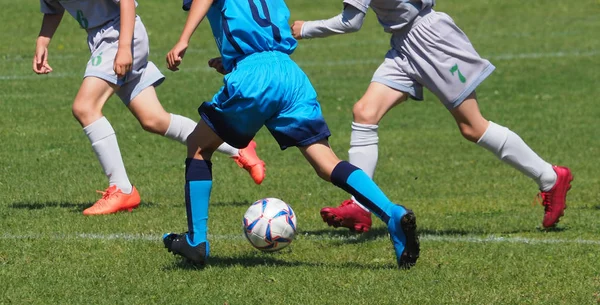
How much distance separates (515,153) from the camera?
716 cm

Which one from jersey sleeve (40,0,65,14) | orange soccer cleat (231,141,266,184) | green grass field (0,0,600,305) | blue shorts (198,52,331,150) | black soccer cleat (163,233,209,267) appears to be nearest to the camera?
green grass field (0,0,600,305)

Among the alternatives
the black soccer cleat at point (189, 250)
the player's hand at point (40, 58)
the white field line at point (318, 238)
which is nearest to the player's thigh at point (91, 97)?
the player's hand at point (40, 58)

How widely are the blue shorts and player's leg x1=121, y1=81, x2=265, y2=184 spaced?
2.35m

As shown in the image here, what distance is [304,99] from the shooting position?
5.69 m

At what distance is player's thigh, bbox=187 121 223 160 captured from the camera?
577 cm

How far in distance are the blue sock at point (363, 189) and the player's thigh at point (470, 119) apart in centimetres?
152

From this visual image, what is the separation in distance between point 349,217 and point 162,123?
179 centimetres

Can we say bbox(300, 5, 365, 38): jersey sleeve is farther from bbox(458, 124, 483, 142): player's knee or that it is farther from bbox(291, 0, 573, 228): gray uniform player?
bbox(458, 124, 483, 142): player's knee

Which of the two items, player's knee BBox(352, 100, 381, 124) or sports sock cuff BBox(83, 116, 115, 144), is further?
sports sock cuff BBox(83, 116, 115, 144)

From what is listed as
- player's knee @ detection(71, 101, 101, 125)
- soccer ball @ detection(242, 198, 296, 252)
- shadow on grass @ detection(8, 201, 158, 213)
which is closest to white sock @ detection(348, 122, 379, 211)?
soccer ball @ detection(242, 198, 296, 252)

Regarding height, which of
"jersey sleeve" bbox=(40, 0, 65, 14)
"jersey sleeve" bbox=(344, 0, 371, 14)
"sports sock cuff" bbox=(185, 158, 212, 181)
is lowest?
"jersey sleeve" bbox=(40, 0, 65, 14)

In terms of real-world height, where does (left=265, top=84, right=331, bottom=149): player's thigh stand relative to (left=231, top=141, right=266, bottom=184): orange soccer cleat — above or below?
above

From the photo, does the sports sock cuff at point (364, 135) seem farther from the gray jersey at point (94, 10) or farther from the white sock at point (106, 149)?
the gray jersey at point (94, 10)

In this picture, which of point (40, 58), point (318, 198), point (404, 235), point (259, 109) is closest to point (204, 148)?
point (259, 109)
